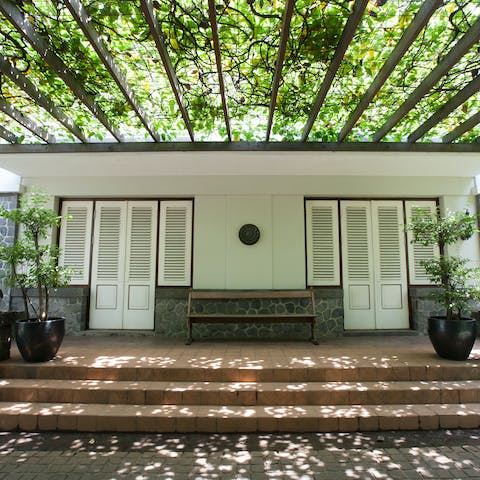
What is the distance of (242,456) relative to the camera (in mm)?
2662

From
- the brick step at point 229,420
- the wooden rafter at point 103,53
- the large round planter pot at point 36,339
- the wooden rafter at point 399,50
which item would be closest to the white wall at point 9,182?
the large round planter pot at point 36,339

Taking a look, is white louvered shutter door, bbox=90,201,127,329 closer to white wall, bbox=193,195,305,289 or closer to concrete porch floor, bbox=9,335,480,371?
concrete porch floor, bbox=9,335,480,371

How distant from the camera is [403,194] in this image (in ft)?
19.5

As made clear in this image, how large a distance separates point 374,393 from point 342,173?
363 cm

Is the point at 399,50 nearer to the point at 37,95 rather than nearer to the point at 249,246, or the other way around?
the point at 249,246

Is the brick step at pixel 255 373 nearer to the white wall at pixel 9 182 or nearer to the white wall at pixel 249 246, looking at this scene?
the white wall at pixel 249 246

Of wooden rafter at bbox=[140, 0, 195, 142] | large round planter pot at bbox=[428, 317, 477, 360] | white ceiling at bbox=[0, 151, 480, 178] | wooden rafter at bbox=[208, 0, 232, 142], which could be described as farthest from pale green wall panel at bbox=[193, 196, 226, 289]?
large round planter pot at bbox=[428, 317, 477, 360]

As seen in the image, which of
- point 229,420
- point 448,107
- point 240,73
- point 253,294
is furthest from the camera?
point 253,294

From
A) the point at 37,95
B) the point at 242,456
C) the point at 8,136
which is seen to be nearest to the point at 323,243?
the point at 242,456

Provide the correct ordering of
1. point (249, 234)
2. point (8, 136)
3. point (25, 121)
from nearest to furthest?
point (25, 121), point (8, 136), point (249, 234)

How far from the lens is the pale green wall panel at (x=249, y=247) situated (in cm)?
570

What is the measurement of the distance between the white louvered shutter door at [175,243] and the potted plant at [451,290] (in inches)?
140

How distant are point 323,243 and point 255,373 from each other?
9.53ft

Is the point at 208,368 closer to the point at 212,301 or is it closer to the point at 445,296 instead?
the point at 212,301
